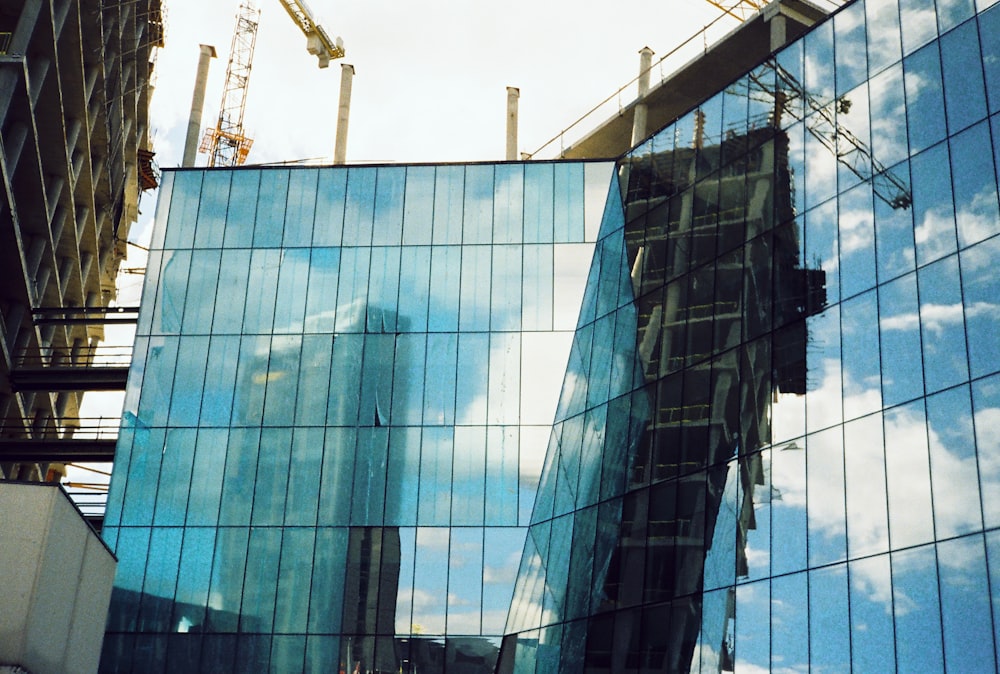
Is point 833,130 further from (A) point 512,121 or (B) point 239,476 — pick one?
(B) point 239,476

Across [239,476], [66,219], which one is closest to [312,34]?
[66,219]

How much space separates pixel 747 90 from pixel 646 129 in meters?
18.8

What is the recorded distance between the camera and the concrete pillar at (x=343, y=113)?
61703 millimetres

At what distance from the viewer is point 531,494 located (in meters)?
50.2

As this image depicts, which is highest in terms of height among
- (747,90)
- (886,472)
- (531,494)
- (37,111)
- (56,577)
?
(37,111)

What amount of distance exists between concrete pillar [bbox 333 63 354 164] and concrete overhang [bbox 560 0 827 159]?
1201 cm

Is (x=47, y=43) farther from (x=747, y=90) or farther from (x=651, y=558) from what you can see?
(x=651, y=558)

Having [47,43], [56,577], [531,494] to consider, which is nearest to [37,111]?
[47,43]

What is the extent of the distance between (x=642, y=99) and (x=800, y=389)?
94.3 feet

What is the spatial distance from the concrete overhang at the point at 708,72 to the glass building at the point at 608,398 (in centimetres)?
914

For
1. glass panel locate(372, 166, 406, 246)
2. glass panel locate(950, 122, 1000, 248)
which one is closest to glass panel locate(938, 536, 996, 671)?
glass panel locate(950, 122, 1000, 248)

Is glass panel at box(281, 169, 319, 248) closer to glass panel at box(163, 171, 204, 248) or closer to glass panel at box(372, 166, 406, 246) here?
glass panel at box(372, 166, 406, 246)

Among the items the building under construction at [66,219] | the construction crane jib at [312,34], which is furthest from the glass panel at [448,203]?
the construction crane jib at [312,34]

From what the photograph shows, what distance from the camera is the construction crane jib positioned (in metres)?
110
